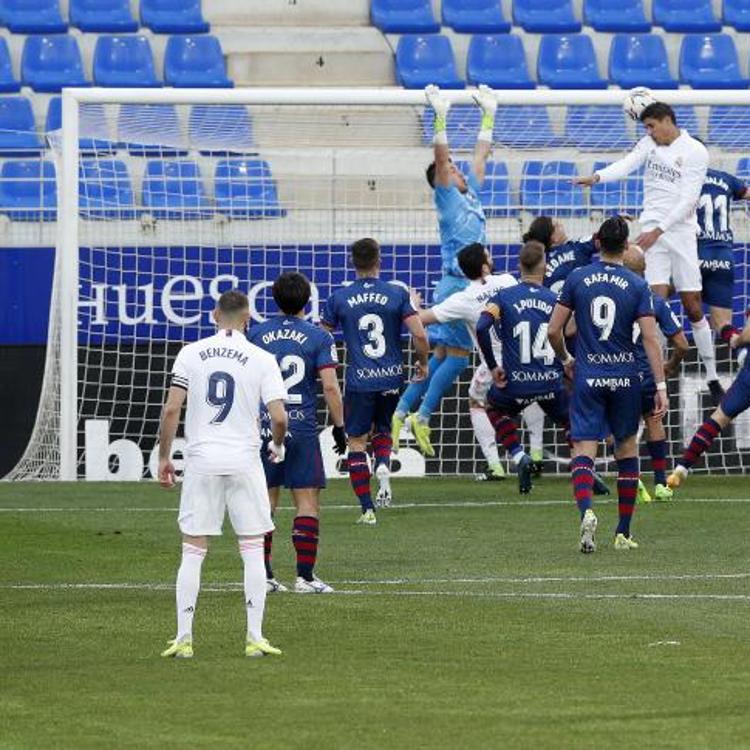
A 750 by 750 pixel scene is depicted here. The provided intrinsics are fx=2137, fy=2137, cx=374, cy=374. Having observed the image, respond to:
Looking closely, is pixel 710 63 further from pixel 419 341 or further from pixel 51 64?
pixel 419 341

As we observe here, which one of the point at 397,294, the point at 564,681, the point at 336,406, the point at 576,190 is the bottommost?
the point at 564,681

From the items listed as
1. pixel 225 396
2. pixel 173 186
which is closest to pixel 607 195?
pixel 173 186

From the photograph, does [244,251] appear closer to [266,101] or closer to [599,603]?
[266,101]

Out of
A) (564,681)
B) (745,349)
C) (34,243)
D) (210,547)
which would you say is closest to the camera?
(564,681)

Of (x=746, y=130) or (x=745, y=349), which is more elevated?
(x=746, y=130)

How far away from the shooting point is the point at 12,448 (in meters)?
20.0

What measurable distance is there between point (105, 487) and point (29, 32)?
840 cm

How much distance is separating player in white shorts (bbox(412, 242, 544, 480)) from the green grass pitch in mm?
2274

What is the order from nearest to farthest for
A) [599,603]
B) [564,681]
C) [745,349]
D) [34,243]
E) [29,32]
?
1. [564,681]
2. [599,603]
3. [745,349]
4. [34,243]
5. [29,32]

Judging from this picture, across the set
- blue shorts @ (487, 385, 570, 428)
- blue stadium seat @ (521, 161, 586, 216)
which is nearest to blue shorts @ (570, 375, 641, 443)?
blue shorts @ (487, 385, 570, 428)

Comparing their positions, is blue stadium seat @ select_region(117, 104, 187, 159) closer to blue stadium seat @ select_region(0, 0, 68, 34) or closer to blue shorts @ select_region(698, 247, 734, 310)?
blue stadium seat @ select_region(0, 0, 68, 34)

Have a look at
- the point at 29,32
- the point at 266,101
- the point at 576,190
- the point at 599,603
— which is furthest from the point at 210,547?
the point at 29,32

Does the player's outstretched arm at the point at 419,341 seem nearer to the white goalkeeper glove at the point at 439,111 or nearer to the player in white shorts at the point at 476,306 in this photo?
the player in white shorts at the point at 476,306

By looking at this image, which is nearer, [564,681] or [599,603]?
[564,681]
